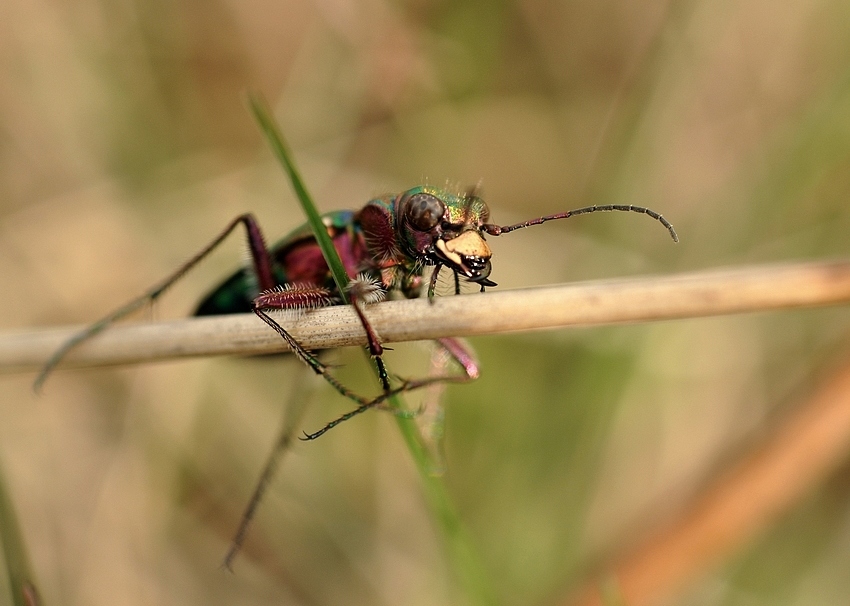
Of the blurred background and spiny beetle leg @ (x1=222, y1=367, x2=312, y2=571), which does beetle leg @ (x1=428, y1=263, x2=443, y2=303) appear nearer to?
the blurred background

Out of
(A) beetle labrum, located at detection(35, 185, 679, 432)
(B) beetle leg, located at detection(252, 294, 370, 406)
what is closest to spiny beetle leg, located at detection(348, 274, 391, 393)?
(A) beetle labrum, located at detection(35, 185, 679, 432)

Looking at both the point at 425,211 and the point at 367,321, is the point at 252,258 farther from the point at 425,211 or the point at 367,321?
the point at 367,321

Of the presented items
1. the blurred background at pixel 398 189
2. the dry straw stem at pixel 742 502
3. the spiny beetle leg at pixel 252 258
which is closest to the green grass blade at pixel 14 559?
the spiny beetle leg at pixel 252 258

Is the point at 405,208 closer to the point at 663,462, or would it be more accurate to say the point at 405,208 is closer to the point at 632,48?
the point at 663,462

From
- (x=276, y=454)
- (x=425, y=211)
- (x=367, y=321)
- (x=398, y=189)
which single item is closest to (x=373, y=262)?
(x=425, y=211)

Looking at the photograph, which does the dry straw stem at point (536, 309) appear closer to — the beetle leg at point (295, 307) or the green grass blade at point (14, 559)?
the beetle leg at point (295, 307)

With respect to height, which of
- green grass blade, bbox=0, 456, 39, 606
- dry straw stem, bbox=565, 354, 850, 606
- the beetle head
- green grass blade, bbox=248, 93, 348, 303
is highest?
the beetle head
